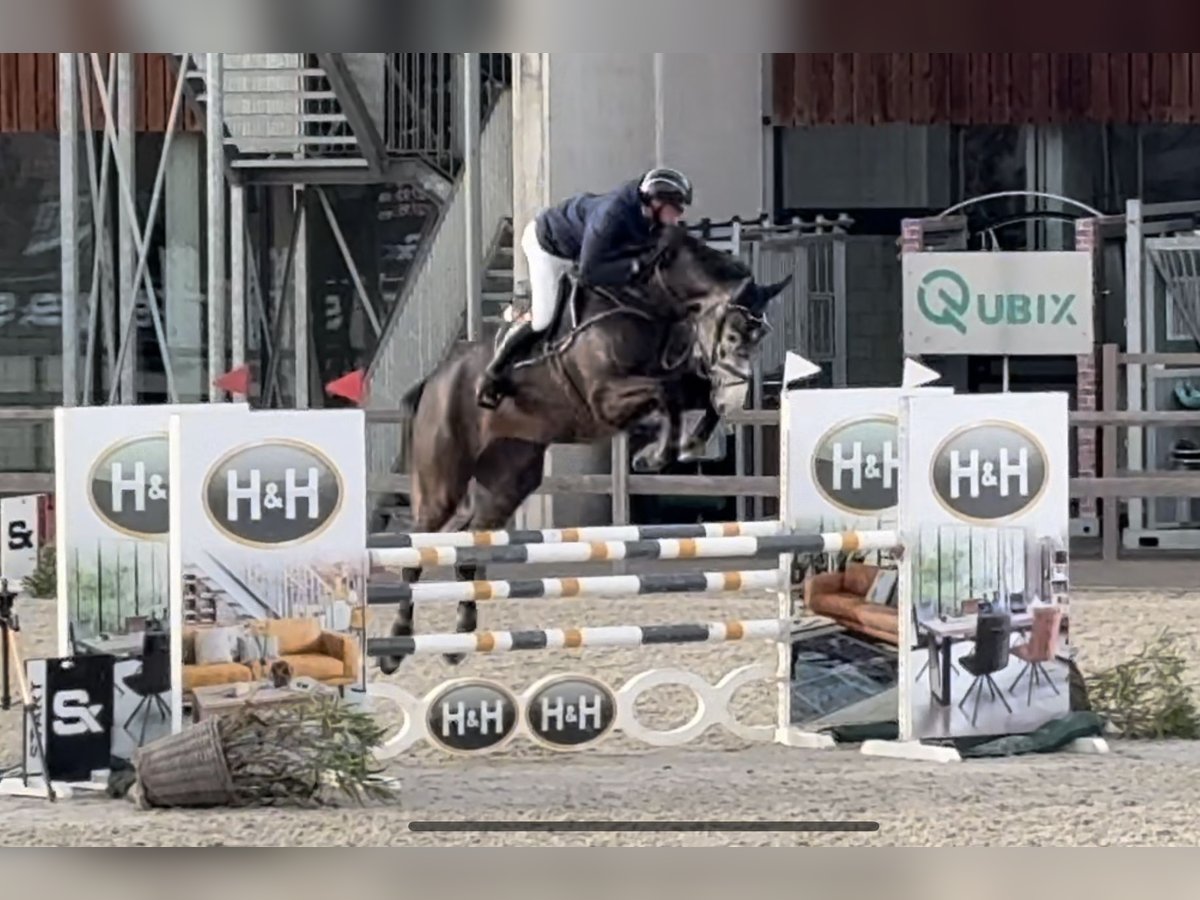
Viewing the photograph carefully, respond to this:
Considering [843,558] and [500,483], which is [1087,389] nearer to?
[500,483]

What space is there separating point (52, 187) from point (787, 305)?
168 inches

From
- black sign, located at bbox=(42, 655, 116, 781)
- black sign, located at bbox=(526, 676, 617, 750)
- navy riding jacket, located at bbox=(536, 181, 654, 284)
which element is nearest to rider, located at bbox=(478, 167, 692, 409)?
navy riding jacket, located at bbox=(536, 181, 654, 284)

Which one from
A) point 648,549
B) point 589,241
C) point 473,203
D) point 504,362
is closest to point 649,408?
point 504,362

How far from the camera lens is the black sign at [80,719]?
227 inches

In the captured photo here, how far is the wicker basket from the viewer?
5.57 metres

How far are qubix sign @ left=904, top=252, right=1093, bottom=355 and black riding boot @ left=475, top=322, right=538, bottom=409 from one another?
4369 mm

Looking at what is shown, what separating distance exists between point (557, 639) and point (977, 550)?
3.73ft

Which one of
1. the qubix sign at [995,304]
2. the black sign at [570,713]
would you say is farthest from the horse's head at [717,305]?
the qubix sign at [995,304]

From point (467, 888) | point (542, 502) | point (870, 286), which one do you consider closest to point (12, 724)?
point (467, 888)

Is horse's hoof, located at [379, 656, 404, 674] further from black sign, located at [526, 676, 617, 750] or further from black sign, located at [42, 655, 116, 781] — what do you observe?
black sign, located at [42, 655, 116, 781]

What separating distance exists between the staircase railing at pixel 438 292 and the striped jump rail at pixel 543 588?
6.41 metres

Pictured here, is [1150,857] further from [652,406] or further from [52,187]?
[52,187]

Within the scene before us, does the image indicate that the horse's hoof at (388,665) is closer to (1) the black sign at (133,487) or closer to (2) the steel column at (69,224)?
(1) the black sign at (133,487)

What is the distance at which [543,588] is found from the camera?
247 inches
